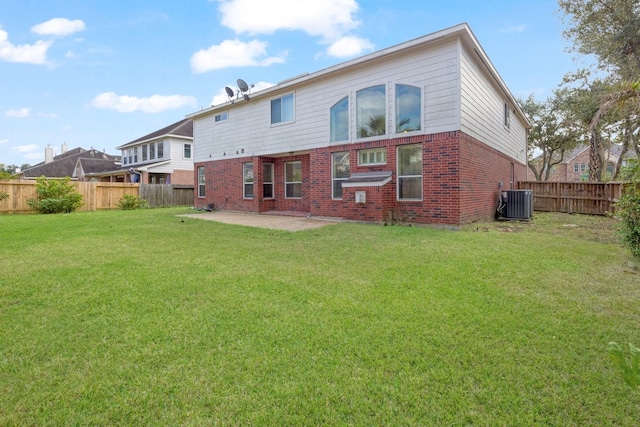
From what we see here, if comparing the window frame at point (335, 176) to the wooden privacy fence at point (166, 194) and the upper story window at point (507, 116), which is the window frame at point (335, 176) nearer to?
the upper story window at point (507, 116)

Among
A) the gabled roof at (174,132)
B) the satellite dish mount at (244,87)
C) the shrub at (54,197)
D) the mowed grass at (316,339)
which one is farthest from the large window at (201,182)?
the mowed grass at (316,339)

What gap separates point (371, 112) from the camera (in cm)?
1024

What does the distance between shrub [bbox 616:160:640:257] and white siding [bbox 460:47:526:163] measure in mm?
3967

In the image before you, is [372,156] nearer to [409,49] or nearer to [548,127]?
[409,49]

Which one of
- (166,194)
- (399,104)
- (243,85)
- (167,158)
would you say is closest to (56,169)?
(167,158)

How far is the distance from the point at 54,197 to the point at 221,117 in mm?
8305

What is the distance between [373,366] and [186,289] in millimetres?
2483

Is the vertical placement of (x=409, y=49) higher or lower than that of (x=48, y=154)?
lower

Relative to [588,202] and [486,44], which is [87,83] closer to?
[486,44]

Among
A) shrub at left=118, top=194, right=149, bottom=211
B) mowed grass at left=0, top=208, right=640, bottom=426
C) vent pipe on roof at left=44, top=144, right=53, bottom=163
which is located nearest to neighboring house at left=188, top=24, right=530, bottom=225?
mowed grass at left=0, top=208, right=640, bottom=426

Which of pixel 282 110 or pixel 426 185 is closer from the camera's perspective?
Answer: pixel 426 185

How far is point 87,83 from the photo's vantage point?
57.1ft

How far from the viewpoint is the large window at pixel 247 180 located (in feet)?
46.9

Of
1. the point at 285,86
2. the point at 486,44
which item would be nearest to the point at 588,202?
the point at 486,44
